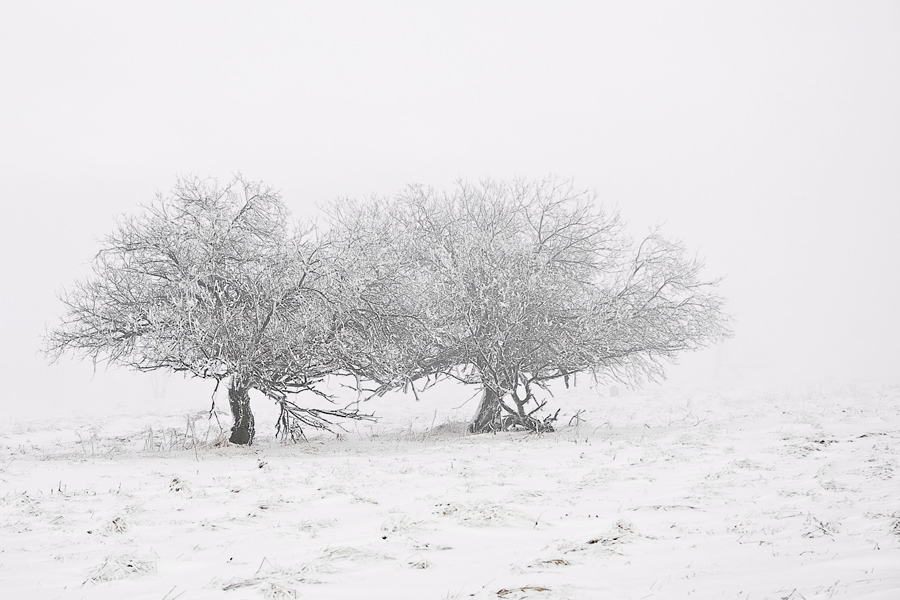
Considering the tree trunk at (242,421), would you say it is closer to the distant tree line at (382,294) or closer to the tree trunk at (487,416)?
the distant tree line at (382,294)

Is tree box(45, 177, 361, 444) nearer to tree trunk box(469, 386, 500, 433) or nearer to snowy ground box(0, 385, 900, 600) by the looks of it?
snowy ground box(0, 385, 900, 600)

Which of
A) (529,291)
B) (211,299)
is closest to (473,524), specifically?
(529,291)

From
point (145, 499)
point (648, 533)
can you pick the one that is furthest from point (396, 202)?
point (648, 533)

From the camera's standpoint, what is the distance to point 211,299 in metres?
12.3

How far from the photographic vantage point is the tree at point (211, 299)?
11.9 metres

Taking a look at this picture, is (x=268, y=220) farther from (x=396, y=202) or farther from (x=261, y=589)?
(x=261, y=589)

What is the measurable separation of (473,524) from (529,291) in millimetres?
8730

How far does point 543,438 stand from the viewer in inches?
523

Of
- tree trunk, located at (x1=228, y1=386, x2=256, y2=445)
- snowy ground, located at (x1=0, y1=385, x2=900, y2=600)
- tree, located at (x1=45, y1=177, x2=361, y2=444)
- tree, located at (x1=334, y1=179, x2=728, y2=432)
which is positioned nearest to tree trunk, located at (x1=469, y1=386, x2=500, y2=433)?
tree, located at (x1=334, y1=179, x2=728, y2=432)

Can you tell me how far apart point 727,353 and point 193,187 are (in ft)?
203

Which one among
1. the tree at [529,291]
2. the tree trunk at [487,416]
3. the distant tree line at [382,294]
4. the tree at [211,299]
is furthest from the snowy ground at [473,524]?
the tree trunk at [487,416]

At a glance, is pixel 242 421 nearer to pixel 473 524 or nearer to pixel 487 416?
pixel 487 416

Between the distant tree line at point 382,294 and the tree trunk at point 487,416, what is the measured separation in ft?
0.18

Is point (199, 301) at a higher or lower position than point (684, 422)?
higher
